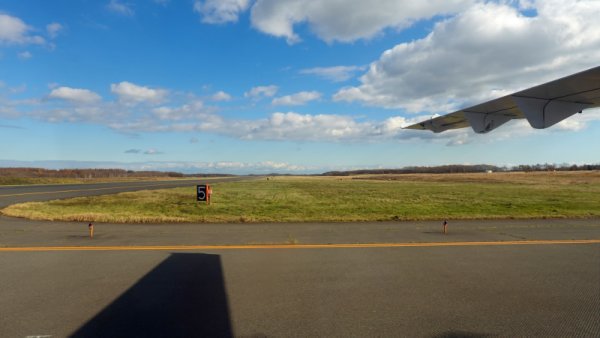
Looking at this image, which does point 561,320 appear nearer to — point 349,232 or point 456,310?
point 456,310

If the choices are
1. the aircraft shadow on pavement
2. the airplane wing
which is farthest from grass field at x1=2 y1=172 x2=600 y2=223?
the aircraft shadow on pavement

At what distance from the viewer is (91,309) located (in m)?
4.79

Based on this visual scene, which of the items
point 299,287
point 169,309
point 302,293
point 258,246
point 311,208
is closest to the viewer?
point 169,309

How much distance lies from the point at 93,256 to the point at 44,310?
3.16 m

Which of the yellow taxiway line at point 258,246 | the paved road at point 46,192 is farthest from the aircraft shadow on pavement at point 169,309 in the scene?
the paved road at point 46,192

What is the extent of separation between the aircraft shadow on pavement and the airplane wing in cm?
547

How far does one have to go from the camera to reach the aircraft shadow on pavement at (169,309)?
4.17 m

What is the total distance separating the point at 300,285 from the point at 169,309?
78.5 inches

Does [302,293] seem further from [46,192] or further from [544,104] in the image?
[46,192]

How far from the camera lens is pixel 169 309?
4.80m

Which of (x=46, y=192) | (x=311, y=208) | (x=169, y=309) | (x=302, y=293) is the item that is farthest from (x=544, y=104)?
(x=46, y=192)

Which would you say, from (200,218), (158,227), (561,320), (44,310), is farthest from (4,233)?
(561,320)

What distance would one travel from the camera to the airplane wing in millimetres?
5055

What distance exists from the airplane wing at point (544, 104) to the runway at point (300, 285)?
8.85ft
